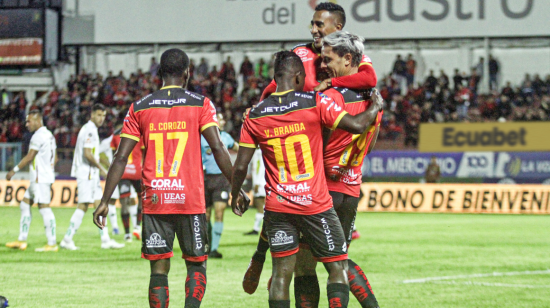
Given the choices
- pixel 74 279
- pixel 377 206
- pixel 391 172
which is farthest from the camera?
pixel 391 172

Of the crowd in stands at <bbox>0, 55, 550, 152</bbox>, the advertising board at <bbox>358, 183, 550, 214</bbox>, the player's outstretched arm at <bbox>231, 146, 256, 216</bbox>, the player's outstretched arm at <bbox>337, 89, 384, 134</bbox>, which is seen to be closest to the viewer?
the player's outstretched arm at <bbox>337, 89, 384, 134</bbox>

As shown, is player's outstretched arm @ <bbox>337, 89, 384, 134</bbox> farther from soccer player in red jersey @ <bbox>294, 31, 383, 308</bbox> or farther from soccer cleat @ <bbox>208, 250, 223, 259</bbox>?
soccer cleat @ <bbox>208, 250, 223, 259</bbox>

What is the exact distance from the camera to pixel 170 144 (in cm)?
583

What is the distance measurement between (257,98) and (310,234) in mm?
27684

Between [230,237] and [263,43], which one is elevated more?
[263,43]

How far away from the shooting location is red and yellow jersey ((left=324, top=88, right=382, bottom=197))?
5641 mm

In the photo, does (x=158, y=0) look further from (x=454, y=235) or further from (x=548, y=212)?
(x=454, y=235)

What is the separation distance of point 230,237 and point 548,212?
11.8 metres

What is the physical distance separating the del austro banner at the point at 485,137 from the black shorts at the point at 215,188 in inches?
657

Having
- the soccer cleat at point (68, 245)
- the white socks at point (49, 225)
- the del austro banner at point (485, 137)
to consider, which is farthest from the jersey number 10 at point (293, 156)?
the del austro banner at point (485, 137)

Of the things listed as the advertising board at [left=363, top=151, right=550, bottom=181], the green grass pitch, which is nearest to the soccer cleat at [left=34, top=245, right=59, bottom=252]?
the green grass pitch

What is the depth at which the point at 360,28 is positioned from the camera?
34719 mm

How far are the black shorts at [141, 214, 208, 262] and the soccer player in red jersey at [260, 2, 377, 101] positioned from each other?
1201mm

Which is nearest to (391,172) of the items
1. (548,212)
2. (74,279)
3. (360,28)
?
(548,212)
